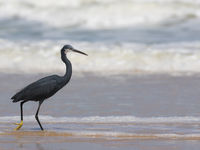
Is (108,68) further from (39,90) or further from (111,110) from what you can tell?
(39,90)

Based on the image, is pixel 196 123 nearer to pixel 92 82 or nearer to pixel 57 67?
pixel 92 82

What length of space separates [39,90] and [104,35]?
9.68m

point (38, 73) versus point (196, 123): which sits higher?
point (38, 73)

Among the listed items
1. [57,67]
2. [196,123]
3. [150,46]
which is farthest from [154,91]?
[150,46]

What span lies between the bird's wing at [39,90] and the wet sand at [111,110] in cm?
39

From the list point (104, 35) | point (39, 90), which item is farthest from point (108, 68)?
point (39, 90)

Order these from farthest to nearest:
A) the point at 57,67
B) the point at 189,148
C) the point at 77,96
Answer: the point at 57,67 → the point at 77,96 → the point at 189,148

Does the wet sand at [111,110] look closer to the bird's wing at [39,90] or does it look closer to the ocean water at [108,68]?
the ocean water at [108,68]

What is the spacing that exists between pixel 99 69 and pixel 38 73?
1.23m

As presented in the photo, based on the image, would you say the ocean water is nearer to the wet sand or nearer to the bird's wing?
the wet sand

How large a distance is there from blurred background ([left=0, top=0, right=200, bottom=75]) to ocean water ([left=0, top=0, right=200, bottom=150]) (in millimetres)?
21

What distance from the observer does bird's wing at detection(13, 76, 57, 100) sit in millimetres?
7934

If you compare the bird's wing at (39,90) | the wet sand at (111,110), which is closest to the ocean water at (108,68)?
the wet sand at (111,110)

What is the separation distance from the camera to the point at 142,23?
62.0 ft
